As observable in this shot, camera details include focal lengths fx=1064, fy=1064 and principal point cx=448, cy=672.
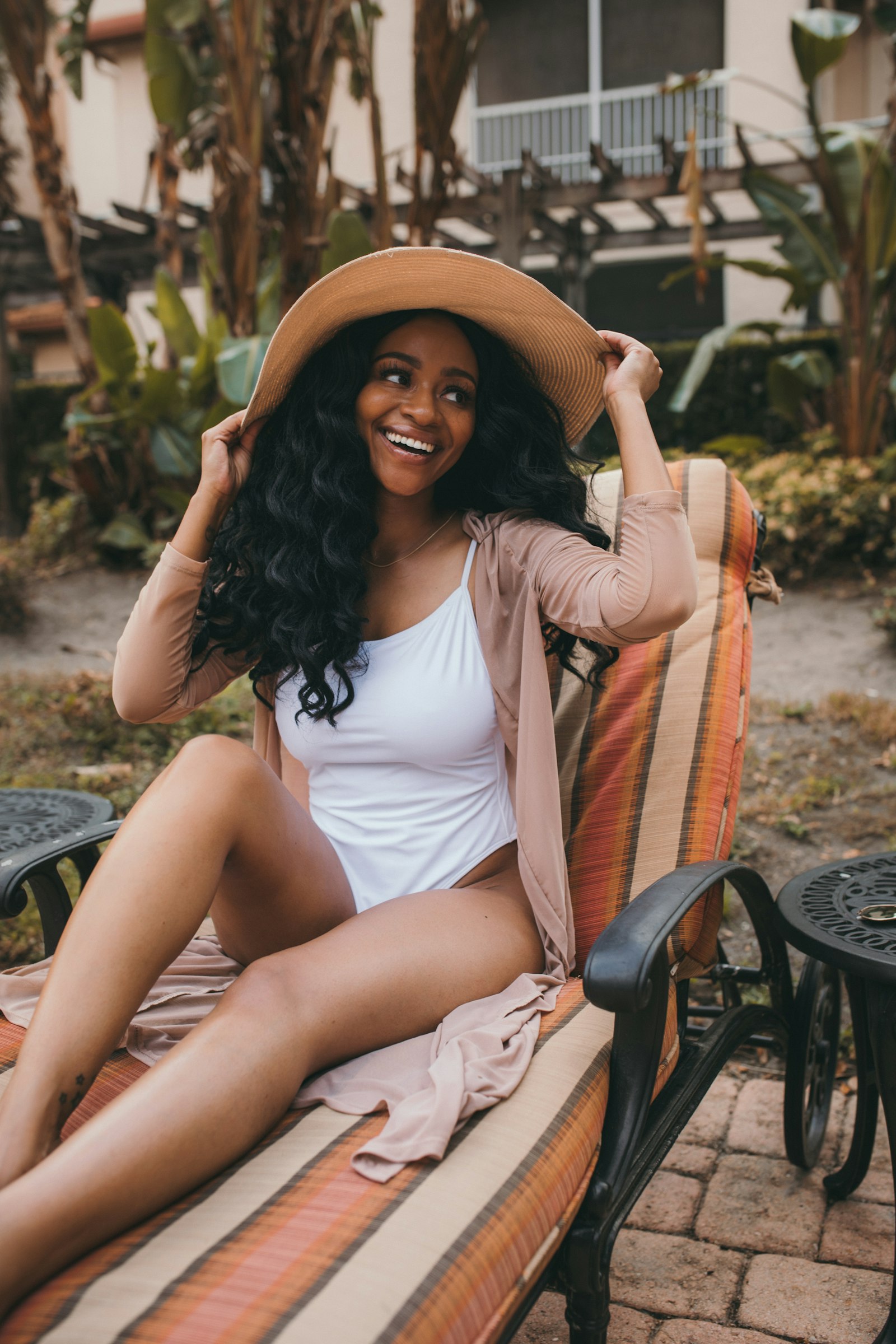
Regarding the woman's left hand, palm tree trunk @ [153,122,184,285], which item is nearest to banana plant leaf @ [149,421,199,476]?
palm tree trunk @ [153,122,184,285]

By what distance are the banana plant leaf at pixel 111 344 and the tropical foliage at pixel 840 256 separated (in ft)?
12.0

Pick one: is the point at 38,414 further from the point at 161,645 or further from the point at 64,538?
the point at 161,645

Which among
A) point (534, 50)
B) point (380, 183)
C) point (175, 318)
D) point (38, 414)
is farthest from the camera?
point (534, 50)

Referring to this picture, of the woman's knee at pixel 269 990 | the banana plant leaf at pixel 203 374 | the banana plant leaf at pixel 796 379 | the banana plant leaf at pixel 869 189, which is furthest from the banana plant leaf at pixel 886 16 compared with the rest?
the woman's knee at pixel 269 990

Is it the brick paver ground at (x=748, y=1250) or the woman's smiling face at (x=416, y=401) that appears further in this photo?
the woman's smiling face at (x=416, y=401)

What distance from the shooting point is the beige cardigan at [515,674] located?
1.76 metres

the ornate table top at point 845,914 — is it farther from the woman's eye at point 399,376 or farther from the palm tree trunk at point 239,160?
the palm tree trunk at point 239,160

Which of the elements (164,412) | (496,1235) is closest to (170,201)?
(164,412)

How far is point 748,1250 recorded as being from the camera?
2221mm

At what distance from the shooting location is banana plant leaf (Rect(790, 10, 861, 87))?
6223 mm

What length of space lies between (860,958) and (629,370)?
1156mm

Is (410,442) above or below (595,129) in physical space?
below

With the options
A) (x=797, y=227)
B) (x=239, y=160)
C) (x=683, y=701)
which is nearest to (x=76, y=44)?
(x=239, y=160)

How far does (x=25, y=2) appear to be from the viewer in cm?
663
